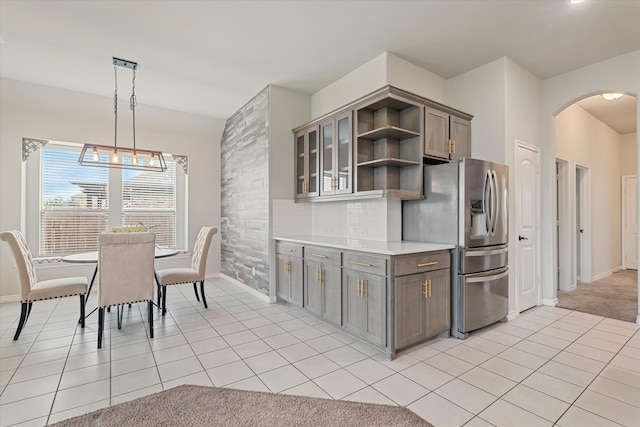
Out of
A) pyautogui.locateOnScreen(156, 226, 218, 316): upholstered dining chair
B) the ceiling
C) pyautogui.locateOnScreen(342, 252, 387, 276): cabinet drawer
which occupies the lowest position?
pyautogui.locateOnScreen(156, 226, 218, 316): upholstered dining chair

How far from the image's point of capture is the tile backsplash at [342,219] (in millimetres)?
3428

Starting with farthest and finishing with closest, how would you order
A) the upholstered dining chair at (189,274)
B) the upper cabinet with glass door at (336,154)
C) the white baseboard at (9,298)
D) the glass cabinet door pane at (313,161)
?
1. the white baseboard at (9,298)
2. the glass cabinet door pane at (313,161)
3. the upholstered dining chair at (189,274)
4. the upper cabinet with glass door at (336,154)

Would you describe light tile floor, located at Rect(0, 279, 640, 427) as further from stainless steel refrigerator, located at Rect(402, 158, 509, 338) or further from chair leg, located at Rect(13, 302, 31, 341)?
stainless steel refrigerator, located at Rect(402, 158, 509, 338)

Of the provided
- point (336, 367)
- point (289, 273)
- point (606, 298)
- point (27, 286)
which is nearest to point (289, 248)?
point (289, 273)

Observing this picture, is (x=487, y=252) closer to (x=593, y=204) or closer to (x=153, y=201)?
(x=593, y=204)

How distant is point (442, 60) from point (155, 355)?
13.9 ft

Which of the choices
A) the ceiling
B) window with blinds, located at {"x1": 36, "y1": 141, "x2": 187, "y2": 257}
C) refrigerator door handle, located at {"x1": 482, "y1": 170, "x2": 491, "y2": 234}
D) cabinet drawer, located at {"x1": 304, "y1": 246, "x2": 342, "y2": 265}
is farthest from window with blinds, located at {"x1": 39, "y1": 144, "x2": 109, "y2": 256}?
refrigerator door handle, located at {"x1": 482, "y1": 170, "x2": 491, "y2": 234}

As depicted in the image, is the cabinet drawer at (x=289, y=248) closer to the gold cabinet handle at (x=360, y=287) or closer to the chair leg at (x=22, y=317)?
the gold cabinet handle at (x=360, y=287)

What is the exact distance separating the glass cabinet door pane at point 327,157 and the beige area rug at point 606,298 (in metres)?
3.42

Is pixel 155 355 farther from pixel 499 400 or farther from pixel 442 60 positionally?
pixel 442 60

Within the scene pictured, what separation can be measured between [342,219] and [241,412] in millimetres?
2569

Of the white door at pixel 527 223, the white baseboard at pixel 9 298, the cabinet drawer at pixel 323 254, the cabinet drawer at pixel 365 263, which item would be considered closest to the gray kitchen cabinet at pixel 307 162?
the cabinet drawer at pixel 323 254

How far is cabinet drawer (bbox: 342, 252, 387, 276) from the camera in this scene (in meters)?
2.57

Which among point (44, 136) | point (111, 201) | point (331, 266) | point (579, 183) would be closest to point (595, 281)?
point (579, 183)
